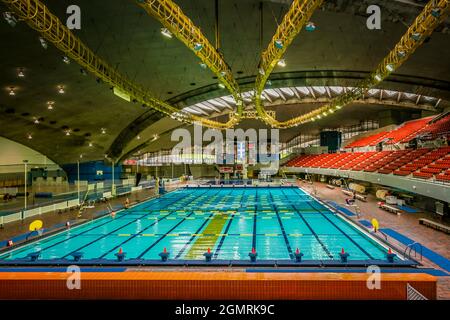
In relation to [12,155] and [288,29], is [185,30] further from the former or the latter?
[12,155]

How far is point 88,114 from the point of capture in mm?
24328

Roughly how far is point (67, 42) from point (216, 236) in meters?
9.02

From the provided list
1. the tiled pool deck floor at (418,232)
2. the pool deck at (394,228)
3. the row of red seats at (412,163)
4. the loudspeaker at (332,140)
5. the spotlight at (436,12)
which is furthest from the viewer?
the loudspeaker at (332,140)

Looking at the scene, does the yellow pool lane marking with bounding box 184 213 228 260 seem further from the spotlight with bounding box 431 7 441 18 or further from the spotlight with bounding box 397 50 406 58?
the spotlight with bounding box 397 50 406 58

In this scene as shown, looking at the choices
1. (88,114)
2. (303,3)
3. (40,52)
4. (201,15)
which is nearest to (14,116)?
(88,114)

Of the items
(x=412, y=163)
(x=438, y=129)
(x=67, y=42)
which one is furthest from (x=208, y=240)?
(x=438, y=129)

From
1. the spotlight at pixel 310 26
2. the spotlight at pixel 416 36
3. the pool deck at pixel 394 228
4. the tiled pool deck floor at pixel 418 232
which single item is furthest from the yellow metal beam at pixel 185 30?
the tiled pool deck floor at pixel 418 232

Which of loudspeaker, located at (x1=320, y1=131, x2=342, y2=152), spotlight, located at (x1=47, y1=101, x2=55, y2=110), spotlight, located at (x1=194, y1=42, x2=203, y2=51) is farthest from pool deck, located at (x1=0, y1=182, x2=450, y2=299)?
loudspeaker, located at (x1=320, y1=131, x2=342, y2=152)

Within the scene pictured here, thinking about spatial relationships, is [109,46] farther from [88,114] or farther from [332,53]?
[332,53]

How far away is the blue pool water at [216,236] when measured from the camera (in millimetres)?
9148

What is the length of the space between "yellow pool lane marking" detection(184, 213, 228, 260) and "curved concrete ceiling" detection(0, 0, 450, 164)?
9404mm

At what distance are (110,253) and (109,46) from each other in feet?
36.2

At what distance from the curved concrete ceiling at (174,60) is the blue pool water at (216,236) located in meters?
8.32

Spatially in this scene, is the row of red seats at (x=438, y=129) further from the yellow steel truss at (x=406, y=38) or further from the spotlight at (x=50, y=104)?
the spotlight at (x=50, y=104)
